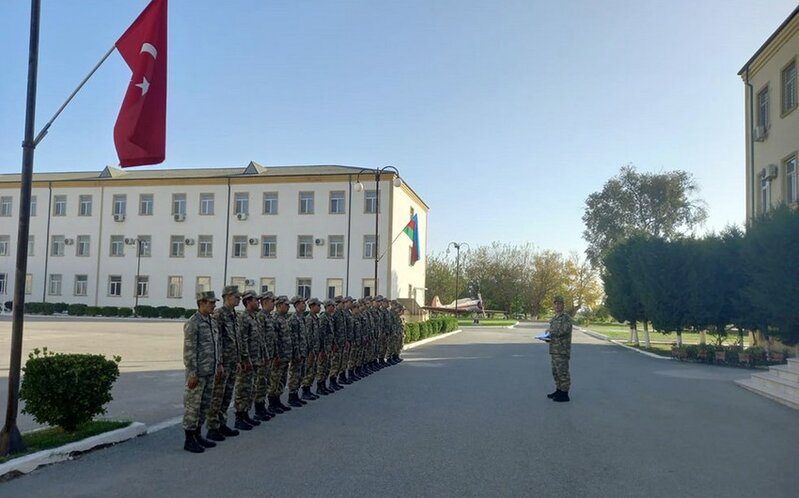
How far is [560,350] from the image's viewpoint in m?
11.7

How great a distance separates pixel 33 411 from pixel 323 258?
40.6 meters

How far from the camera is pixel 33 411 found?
7.21 metres

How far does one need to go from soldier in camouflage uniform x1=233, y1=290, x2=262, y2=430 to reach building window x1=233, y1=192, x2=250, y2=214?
4200 centimetres

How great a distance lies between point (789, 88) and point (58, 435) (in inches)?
989

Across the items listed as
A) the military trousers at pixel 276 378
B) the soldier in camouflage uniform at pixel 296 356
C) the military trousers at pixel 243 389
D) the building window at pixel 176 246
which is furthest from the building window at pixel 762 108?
the building window at pixel 176 246

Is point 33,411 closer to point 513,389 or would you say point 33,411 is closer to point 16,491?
point 16,491

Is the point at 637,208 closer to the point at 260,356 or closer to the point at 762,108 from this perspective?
the point at 762,108

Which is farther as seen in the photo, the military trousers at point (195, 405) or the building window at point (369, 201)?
the building window at point (369, 201)

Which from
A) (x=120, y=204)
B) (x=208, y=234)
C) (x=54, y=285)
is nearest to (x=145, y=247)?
(x=120, y=204)

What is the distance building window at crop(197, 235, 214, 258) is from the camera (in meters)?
50.0

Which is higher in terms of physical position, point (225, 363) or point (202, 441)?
point (225, 363)

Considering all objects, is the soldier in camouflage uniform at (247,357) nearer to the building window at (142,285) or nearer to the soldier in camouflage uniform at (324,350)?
the soldier in camouflage uniform at (324,350)

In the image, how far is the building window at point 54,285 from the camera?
5291 cm

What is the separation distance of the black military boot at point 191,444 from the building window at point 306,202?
41.7m
